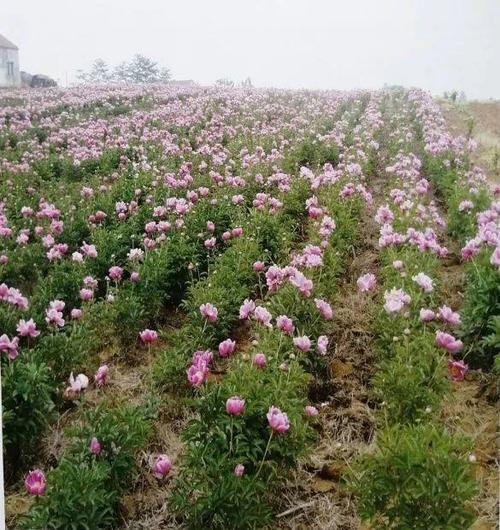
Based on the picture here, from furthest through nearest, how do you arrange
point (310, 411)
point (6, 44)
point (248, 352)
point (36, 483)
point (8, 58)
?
point (8, 58), point (6, 44), point (248, 352), point (310, 411), point (36, 483)

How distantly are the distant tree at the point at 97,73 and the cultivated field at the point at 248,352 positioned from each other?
1.05 meters

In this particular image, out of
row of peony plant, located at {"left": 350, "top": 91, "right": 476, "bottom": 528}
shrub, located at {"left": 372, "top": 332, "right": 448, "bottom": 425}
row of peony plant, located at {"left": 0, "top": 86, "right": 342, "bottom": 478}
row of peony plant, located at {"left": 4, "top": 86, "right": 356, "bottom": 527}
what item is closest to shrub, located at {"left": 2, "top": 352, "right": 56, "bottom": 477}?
row of peony plant, located at {"left": 0, "top": 86, "right": 342, "bottom": 478}

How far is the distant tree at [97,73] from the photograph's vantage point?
14.4ft

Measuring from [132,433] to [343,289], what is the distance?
2.18 meters

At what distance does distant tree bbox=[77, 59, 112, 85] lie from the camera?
4388 millimetres

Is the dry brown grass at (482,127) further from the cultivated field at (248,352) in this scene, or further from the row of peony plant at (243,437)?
the row of peony plant at (243,437)

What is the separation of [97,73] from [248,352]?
9.09ft

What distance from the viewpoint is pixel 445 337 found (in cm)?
240

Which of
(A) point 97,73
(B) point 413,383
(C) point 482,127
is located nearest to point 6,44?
(A) point 97,73

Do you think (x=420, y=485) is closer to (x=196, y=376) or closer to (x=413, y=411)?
(x=413, y=411)

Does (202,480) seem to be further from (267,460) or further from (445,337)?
(445,337)

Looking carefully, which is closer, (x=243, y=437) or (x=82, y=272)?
(x=243, y=437)

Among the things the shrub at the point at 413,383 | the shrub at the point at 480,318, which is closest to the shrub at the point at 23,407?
the shrub at the point at 413,383

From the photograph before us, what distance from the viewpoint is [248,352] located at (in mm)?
3383
